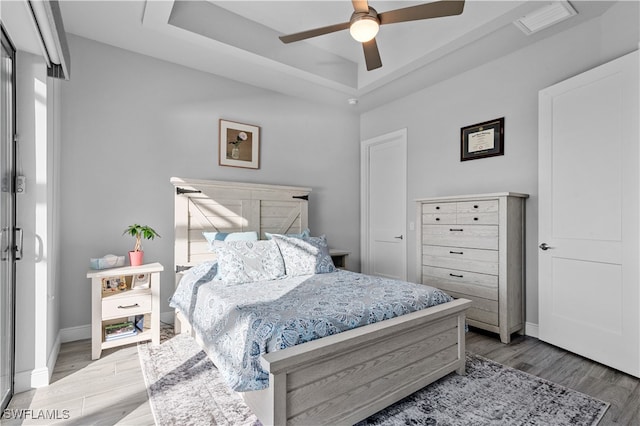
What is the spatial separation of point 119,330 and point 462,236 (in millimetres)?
3199

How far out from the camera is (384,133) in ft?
15.2

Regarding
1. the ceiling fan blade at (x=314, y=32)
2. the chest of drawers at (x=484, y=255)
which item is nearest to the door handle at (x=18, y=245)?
the ceiling fan blade at (x=314, y=32)

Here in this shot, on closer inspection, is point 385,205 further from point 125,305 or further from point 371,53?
point 125,305

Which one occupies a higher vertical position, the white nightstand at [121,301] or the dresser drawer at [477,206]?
the dresser drawer at [477,206]

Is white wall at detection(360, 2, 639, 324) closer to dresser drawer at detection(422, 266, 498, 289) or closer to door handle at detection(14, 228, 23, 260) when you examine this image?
dresser drawer at detection(422, 266, 498, 289)

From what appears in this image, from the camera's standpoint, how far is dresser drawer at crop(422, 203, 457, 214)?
131 inches

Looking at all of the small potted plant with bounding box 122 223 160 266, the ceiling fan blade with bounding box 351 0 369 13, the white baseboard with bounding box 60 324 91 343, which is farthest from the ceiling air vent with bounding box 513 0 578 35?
the white baseboard with bounding box 60 324 91 343

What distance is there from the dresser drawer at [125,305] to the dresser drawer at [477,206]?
2.97 m

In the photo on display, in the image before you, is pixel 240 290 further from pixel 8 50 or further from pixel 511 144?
pixel 511 144

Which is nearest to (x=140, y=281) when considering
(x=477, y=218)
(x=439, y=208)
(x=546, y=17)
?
(x=439, y=208)

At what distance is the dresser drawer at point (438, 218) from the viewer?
3.32 metres

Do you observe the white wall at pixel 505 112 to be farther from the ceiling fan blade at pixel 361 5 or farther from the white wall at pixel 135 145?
the ceiling fan blade at pixel 361 5

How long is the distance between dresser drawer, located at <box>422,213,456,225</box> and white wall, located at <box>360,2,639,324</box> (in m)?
0.48

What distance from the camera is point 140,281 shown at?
290 cm
